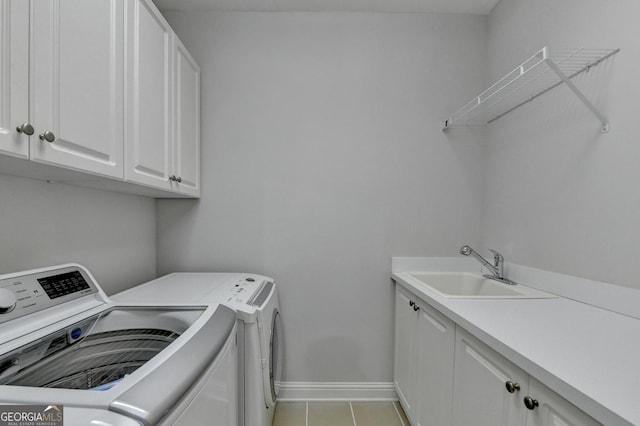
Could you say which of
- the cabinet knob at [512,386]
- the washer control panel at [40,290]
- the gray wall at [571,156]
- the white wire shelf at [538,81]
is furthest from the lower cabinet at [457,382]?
the washer control panel at [40,290]

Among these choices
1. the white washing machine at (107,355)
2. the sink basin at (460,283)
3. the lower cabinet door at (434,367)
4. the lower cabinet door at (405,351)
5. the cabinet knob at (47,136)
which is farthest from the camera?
the sink basin at (460,283)

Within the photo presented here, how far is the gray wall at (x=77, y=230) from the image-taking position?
1.11m

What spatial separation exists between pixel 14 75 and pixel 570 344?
172 cm

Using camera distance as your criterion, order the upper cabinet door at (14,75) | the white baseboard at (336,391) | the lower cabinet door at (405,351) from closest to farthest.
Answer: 1. the upper cabinet door at (14,75)
2. the lower cabinet door at (405,351)
3. the white baseboard at (336,391)

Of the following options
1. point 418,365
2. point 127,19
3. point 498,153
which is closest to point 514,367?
point 418,365

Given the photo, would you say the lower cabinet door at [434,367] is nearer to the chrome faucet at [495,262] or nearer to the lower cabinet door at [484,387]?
the lower cabinet door at [484,387]

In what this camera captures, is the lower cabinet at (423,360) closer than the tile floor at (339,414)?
Yes

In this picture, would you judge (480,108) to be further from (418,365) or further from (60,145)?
(60,145)

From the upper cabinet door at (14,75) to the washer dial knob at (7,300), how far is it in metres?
0.41

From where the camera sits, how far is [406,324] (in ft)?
5.89

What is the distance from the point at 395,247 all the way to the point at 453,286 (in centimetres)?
46

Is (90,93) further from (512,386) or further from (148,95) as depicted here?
(512,386)

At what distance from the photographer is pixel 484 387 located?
99 centimetres

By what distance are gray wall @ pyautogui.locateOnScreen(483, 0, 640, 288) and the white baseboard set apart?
127 centimetres
